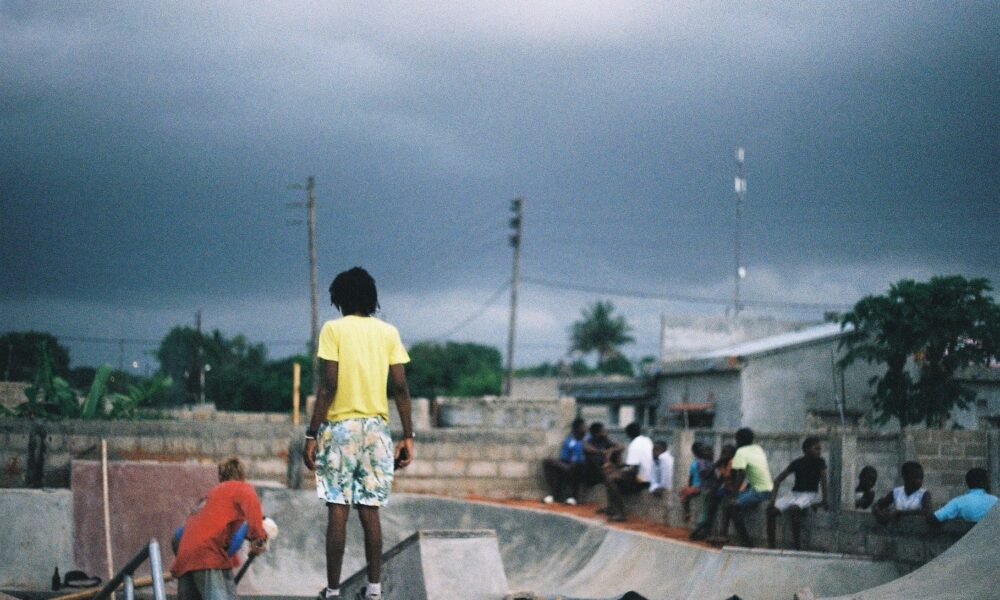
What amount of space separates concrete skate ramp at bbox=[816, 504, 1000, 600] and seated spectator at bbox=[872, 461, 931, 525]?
2.94 m

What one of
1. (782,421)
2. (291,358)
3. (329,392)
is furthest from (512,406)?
(291,358)

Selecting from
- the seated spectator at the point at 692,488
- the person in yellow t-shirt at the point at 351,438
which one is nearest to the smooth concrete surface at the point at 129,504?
the seated spectator at the point at 692,488

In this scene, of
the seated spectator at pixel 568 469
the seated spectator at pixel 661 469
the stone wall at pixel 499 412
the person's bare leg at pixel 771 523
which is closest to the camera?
the person's bare leg at pixel 771 523

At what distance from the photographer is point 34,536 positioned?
12734 millimetres

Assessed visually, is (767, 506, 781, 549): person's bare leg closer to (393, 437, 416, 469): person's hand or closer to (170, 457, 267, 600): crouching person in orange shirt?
(170, 457, 267, 600): crouching person in orange shirt

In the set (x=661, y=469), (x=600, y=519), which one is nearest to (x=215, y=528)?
(x=600, y=519)

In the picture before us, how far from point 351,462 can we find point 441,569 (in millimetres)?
1737

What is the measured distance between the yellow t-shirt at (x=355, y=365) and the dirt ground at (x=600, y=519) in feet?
25.1

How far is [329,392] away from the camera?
663cm

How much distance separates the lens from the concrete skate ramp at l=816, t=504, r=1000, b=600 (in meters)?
6.68

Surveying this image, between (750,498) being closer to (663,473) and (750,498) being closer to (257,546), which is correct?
(663,473)

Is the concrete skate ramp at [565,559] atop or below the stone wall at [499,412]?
below

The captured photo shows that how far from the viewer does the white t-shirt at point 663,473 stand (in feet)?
55.2

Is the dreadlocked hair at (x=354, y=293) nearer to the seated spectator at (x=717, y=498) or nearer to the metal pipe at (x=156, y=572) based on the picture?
the metal pipe at (x=156, y=572)
